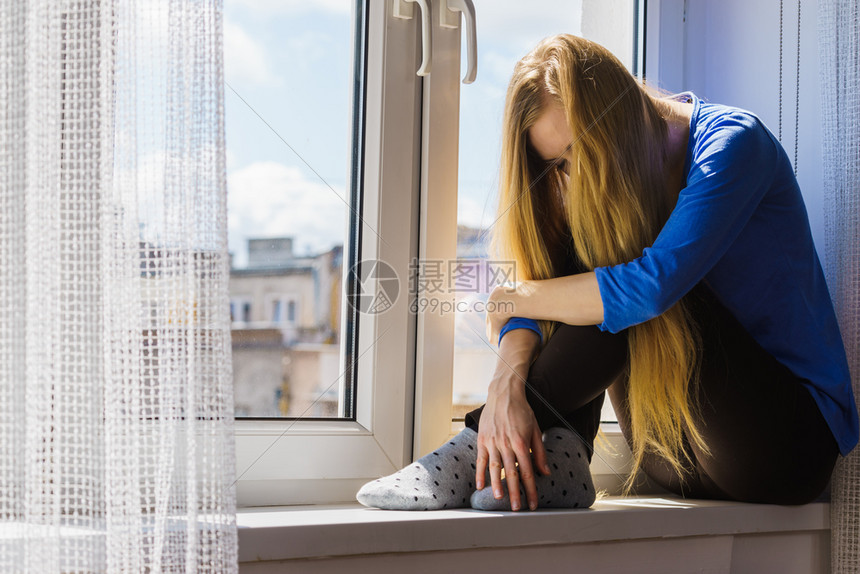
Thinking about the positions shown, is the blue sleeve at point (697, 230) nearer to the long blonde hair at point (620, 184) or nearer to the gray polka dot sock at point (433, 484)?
the long blonde hair at point (620, 184)

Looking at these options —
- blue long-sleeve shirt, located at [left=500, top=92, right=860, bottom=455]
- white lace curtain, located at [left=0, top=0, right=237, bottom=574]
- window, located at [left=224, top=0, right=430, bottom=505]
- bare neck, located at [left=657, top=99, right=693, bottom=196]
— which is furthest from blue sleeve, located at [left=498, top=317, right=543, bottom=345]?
white lace curtain, located at [left=0, top=0, right=237, bottom=574]

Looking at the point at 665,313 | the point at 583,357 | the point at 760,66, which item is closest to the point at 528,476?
the point at 583,357

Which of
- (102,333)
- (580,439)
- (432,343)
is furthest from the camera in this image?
(432,343)

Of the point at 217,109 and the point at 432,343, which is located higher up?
the point at 217,109

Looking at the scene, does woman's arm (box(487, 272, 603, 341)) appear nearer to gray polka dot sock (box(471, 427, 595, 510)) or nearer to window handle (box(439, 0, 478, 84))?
gray polka dot sock (box(471, 427, 595, 510))

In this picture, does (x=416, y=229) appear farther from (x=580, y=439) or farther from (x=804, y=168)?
(x=804, y=168)

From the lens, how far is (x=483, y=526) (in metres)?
0.65

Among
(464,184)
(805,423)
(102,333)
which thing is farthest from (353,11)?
(805,423)

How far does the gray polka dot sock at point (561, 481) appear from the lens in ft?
2.27

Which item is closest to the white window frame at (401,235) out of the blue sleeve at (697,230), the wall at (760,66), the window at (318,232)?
the window at (318,232)

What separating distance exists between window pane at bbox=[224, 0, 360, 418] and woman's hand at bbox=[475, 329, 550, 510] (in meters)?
0.23

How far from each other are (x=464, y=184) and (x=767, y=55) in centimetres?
50

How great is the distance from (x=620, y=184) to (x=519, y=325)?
0.19 m

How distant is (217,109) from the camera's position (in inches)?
21.4
